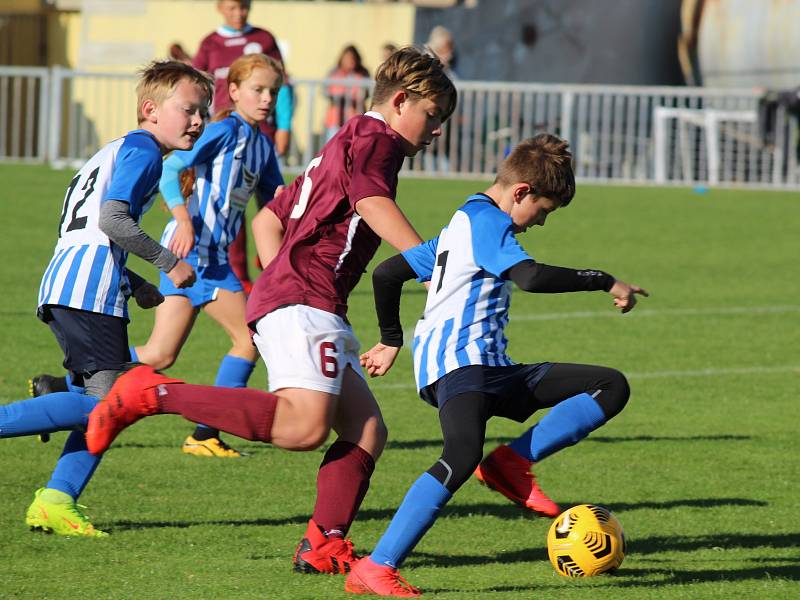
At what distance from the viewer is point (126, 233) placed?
546cm

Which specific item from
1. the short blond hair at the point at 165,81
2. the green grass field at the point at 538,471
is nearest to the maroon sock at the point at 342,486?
the green grass field at the point at 538,471

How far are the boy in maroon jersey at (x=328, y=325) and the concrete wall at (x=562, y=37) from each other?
2164 centimetres

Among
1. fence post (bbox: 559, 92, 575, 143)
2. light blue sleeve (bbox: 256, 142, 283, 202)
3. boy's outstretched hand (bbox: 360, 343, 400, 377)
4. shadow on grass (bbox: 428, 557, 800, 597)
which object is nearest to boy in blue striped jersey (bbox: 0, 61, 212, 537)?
boy's outstretched hand (bbox: 360, 343, 400, 377)

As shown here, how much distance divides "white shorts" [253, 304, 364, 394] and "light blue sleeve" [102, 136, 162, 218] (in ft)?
2.53

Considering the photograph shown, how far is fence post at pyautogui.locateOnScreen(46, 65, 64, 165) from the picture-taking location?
20953 mm

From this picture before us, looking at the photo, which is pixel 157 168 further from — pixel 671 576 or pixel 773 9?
pixel 773 9

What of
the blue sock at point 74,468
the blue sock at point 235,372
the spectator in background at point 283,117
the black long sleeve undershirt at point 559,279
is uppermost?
the spectator in background at point 283,117

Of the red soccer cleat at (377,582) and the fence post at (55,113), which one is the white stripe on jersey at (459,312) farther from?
the fence post at (55,113)

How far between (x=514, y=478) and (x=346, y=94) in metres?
16.0

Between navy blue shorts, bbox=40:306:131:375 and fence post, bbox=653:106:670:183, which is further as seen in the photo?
fence post, bbox=653:106:670:183

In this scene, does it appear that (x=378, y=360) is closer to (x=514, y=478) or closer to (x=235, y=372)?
(x=514, y=478)

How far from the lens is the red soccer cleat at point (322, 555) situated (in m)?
5.27

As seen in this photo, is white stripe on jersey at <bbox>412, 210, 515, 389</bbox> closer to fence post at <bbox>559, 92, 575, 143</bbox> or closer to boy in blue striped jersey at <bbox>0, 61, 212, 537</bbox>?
boy in blue striped jersey at <bbox>0, 61, 212, 537</bbox>

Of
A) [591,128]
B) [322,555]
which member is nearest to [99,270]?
[322,555]
